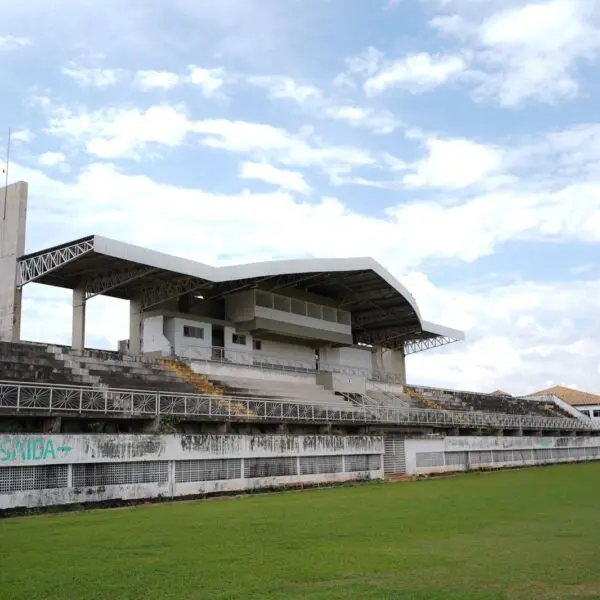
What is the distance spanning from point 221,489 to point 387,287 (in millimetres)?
21849

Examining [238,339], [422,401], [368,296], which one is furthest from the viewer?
[422,401]

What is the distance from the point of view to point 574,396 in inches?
2741

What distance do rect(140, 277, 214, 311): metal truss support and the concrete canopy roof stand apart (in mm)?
45

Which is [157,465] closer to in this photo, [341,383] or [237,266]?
[237,266]

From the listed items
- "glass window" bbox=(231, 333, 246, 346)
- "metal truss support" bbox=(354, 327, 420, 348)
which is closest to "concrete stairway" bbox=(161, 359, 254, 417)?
"glass window" bbox=(231, 333, 246, 346)

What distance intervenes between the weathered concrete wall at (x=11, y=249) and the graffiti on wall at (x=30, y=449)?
35.9 feet

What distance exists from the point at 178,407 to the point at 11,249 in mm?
11088

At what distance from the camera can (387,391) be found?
44.6 m

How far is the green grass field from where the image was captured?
23.5 feet

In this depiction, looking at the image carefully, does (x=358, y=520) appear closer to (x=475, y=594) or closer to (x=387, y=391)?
(x=475, y=594)

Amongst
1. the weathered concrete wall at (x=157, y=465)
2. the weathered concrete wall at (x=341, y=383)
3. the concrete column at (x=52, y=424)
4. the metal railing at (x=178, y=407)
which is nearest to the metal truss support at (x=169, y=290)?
the metal railing at (x=178, y=407)

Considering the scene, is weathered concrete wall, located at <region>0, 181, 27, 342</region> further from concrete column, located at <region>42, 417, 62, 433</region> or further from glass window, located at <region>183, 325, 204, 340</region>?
concrete column, located at <region>42, 417, 62, 433</region>

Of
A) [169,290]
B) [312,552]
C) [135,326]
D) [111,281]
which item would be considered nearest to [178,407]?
[111,281]

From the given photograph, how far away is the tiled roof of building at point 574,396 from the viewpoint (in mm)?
67125
